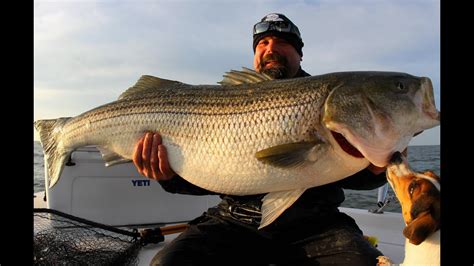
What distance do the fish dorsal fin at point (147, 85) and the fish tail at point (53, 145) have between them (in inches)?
29.3

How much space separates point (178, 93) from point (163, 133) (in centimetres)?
37

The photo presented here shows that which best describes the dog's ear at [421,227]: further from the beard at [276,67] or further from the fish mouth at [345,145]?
the beard at [276,67]

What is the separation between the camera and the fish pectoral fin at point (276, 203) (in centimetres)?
284

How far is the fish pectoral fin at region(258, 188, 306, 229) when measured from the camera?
2.84 m

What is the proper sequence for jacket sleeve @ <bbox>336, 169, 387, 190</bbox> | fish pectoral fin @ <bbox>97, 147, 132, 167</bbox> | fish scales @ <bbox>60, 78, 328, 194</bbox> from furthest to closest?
fish pectoral fin @ <bbox>97, 147, 132, 167</bbox>, jacket sleeve @ <bbox>336, 169, 387, 190</bbox>, fish scales @ <bbox>60, 78, 328, 194</bbox>

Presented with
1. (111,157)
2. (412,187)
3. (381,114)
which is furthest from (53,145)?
(412,187)

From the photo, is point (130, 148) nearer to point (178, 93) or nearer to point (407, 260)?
point (178, 93)

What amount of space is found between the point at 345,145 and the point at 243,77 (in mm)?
1100

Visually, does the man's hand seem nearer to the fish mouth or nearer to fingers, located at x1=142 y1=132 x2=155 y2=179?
fingers, located at x1=142 y1=132 x2=155 y2=179

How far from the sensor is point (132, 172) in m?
5.16

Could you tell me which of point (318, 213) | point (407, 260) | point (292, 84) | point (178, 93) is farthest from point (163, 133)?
point (407, 260)

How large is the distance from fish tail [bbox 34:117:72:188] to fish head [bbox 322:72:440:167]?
2551mm

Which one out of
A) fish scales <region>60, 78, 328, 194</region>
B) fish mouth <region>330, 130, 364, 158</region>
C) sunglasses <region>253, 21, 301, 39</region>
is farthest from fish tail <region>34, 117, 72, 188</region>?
fish mouth <region>330, 130, 364, 158</region>

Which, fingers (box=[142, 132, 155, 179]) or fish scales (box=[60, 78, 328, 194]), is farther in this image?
fingers (box=[142, 132, 155, 179])
